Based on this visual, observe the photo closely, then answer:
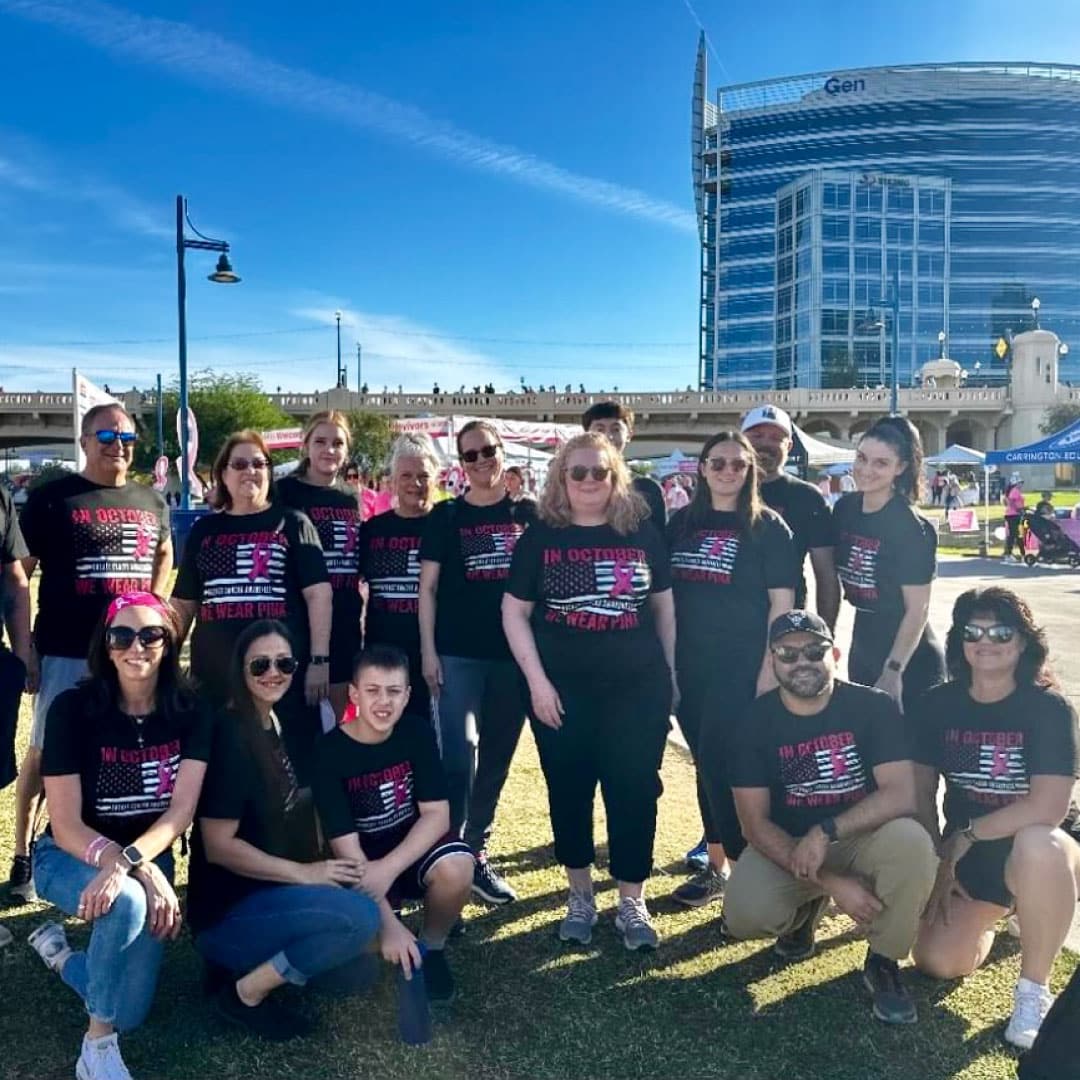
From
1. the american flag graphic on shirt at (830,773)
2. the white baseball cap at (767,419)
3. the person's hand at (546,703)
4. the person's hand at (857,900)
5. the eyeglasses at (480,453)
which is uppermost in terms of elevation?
the white baseball cap at (767,419)

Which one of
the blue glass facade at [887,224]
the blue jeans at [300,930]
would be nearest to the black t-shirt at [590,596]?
the blue jeans at [300,930]

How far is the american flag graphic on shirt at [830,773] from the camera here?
3414mm

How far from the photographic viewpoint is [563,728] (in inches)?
143

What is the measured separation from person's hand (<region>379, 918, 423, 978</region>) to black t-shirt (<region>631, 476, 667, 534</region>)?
1965mm

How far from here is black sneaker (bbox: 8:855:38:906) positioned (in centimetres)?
397

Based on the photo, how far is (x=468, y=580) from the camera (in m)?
4.07

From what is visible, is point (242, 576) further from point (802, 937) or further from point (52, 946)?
point (802, 937)

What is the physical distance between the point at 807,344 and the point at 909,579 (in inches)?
3748

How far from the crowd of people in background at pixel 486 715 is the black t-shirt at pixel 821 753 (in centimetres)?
1

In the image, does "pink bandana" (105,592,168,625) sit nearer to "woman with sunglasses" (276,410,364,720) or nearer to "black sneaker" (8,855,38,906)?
"woman with sunglasses" (276,410,364,720)

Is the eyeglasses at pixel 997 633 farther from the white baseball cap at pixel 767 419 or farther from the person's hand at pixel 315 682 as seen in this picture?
the person's hand at pixel 315 682

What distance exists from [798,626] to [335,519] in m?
2.15

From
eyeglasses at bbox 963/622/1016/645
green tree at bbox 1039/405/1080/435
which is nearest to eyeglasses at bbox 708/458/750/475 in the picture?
eyeglasses at bbox 963/622/1016/645

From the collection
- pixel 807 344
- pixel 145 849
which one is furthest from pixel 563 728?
pixel 807 344
